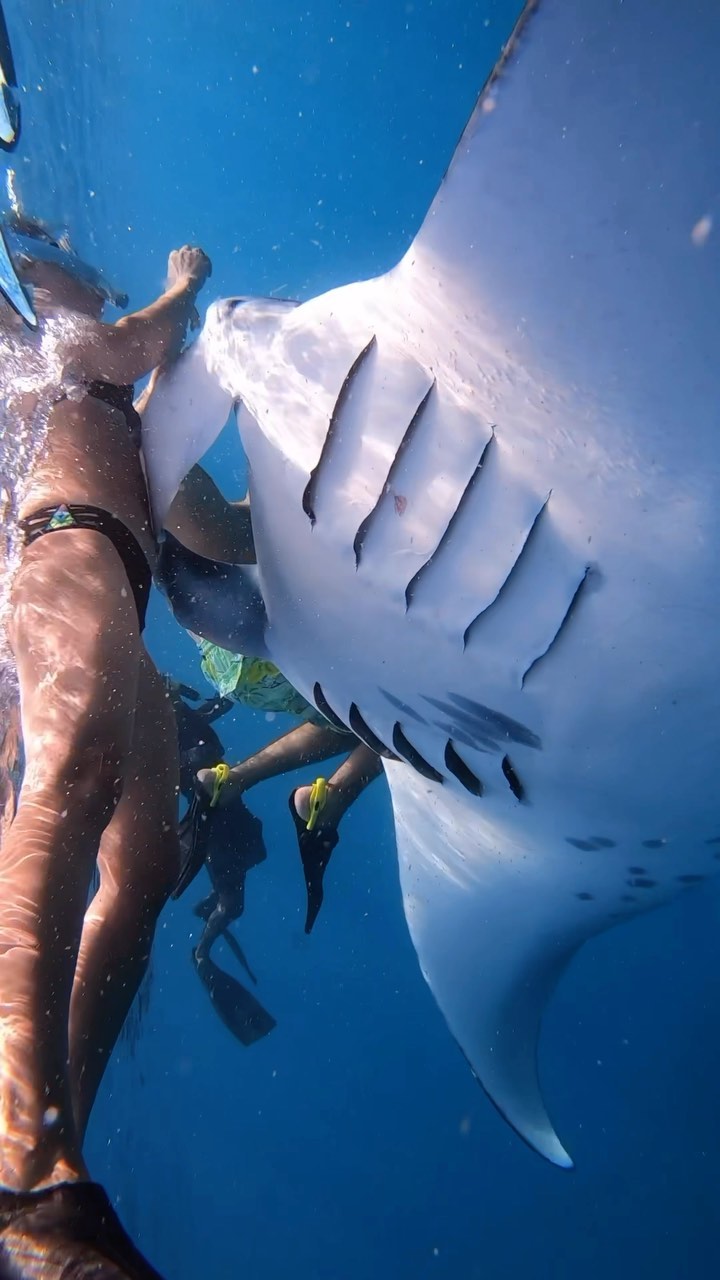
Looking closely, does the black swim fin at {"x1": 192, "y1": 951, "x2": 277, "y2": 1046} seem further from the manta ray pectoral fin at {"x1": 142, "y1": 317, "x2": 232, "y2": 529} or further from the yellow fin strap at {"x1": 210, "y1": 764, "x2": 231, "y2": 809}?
the manta ray pectoral fin at {"x1": 142, "y1": 317, "x2": 232, "y2": 529}

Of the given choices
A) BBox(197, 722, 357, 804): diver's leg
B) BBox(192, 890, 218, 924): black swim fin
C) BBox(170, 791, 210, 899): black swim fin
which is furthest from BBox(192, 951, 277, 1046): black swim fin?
BBox(170, 791, 210, 899): black swim fin

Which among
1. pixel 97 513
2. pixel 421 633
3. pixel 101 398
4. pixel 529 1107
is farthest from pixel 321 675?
pixel 529 1107

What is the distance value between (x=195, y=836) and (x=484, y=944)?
3.31ft

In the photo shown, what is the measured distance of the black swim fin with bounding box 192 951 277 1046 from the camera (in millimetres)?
4062

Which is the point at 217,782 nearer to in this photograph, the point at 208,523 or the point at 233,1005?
the point at 208,523

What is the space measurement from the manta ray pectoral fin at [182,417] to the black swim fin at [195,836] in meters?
1.40

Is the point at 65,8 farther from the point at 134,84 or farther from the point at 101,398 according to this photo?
the point at 101,398

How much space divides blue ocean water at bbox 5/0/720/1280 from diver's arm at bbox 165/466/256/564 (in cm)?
449

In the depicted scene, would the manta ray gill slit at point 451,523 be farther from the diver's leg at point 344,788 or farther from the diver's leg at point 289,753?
the diver's leg at point 289,753

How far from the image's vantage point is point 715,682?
1011 mm

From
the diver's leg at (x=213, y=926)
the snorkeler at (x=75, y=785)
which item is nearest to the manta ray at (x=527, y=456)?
the snorkeler at (x=75, y=785)

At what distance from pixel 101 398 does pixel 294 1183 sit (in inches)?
627

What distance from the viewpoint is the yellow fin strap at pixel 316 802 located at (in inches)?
84.2

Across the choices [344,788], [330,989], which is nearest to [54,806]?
[344,788]
